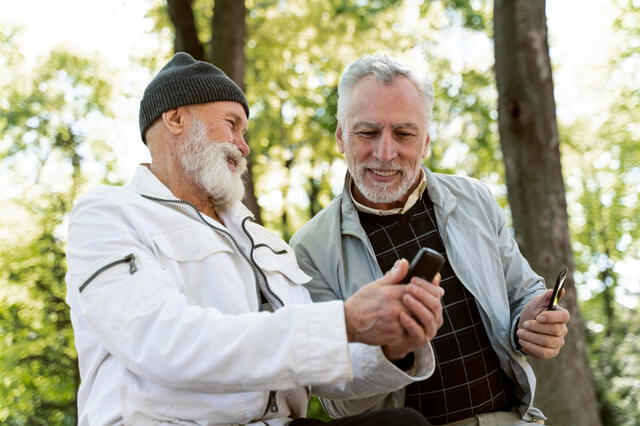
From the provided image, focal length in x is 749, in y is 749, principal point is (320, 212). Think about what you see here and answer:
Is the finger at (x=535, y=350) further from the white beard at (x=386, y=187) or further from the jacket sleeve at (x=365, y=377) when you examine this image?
the white beard at (x=386, y=187)

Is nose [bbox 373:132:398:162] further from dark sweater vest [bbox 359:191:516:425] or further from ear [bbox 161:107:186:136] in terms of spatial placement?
ear [bbox 161:107:186:136]

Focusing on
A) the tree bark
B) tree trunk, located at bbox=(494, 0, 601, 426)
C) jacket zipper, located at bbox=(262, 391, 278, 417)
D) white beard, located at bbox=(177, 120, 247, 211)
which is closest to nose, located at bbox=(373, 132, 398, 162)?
white beard, located at bbox=(177, 120, 247, 211)

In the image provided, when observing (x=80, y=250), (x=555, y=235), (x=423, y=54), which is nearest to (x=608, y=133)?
(x=423, y=54)

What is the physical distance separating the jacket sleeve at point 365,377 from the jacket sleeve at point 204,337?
48 cm

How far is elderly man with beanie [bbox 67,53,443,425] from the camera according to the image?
214 centimetres

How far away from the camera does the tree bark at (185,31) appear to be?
6996 millimetres

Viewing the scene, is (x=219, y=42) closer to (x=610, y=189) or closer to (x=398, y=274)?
(x=398, y=274)

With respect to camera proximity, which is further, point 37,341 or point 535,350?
point 37,341

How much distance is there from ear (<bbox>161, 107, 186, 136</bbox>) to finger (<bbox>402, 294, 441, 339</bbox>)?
1.33 metres

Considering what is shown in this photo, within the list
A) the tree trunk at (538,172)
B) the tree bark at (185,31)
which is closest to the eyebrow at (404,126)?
the tree trunk at (538,172)

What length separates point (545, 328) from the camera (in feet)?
9.71

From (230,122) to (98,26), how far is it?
1215 centimetres

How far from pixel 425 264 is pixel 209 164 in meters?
1.13

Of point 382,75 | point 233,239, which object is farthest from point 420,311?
point 382,75
